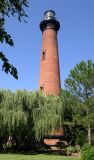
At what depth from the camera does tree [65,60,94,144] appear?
93.1 feet

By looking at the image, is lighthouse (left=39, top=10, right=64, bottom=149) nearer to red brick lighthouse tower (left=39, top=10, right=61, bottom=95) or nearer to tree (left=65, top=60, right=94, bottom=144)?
red brick lighthouse tower (left=39, top=10, right=61, bottom=95)

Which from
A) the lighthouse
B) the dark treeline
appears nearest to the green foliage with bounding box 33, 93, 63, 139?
the dark treeline

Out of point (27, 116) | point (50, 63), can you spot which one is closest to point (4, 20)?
point (27, 116)

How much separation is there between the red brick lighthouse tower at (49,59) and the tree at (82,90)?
624cm

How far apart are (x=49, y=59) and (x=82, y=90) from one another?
974 cm

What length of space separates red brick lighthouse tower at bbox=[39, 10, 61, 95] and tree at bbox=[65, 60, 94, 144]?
20.5 feet

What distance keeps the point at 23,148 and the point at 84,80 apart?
9.06 meters

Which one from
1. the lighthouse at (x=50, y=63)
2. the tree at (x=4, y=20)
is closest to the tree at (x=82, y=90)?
the lighthouse at (x=50, y=63)

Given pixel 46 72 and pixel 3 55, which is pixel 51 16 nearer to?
pixel 46 72

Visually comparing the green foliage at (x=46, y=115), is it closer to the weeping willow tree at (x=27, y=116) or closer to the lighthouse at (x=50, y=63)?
the weeping willow tree at (x=27, y=116)

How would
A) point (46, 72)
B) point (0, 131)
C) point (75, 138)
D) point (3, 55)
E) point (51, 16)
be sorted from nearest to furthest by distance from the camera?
point (3, 55) < point (0, 131) < point (75, 138) < point (46, 72) < point (51, 16)

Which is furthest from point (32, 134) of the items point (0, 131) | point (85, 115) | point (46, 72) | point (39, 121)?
point (46, 72)

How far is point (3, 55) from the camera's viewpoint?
5.02m

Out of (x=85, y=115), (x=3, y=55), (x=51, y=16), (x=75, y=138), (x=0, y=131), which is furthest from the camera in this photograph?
(x=51, y=16)
